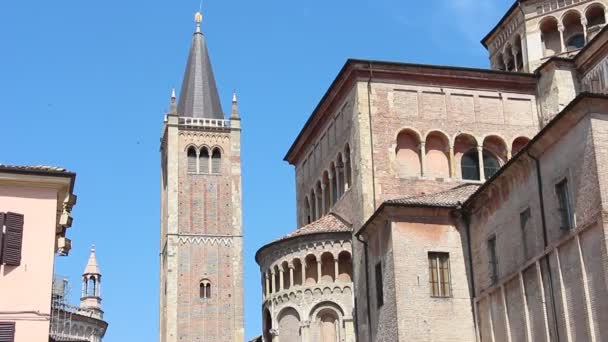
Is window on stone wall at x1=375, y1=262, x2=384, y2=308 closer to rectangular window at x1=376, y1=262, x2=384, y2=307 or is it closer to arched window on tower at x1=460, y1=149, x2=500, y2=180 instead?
rectangular window at x1=376, y1=262, x2=384, y2=307

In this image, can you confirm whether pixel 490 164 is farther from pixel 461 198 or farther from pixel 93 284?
pixel 93 284

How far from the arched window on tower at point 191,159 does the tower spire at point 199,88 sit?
3162mm

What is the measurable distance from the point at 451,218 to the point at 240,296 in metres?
48.3

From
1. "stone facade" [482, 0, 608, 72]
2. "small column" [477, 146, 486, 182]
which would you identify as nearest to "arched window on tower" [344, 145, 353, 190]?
"small column" [477, 146, 486, 182]

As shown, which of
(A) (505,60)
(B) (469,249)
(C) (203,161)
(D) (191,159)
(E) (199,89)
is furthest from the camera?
(E) (199,89)

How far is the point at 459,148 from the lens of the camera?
3092 centimetres

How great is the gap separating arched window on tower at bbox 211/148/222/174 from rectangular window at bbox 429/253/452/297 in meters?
51.8

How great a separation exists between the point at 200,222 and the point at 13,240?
54175 millimetres

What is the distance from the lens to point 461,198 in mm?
26844

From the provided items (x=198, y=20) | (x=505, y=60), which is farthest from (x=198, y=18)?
(x=505, y=60)

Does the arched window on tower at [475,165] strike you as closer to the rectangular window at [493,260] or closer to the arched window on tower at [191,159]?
the rectangular window at [493,260]

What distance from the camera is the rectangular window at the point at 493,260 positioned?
2448 centimetres

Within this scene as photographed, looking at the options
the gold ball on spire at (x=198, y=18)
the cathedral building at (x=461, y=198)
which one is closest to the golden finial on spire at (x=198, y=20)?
the gold ball on spire at (x=198, y=18)

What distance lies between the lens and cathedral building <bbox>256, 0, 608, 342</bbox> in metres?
20.7
